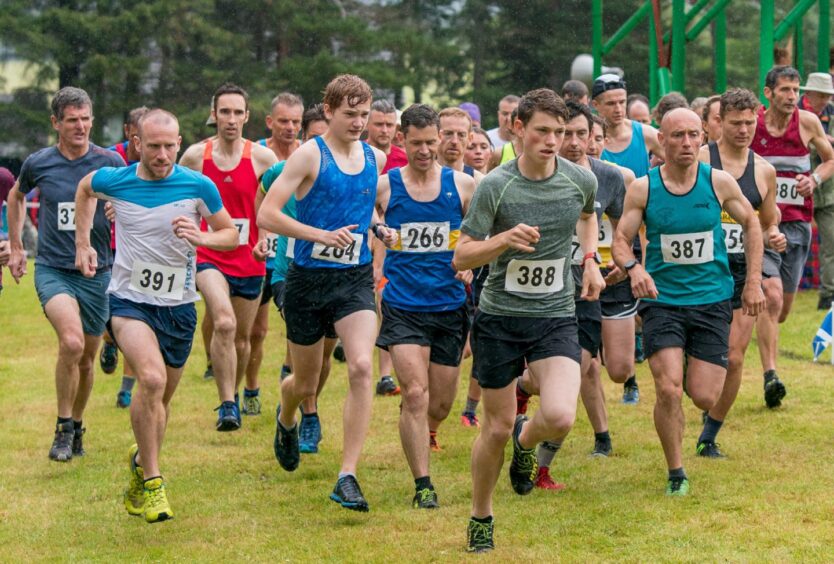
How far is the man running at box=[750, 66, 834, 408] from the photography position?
9.41 m

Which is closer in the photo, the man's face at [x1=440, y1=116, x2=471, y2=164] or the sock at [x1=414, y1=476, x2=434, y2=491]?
the sock at [x1=414, y1=476, x2=434, y2=491]

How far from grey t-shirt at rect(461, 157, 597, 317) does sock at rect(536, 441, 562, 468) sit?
1484 millimetres

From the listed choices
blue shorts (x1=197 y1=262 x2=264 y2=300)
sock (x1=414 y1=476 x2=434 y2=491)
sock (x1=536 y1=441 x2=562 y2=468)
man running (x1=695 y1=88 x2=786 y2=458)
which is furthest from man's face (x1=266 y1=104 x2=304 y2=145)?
sock (x1=414 y1=476 x2=434 y2=491)

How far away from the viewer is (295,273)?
7.34m

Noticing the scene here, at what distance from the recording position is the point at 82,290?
8727mm

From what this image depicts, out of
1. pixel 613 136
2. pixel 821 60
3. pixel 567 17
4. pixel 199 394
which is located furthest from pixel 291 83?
pixel 613 136

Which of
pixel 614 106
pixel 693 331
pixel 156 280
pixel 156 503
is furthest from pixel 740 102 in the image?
pixel 156 503

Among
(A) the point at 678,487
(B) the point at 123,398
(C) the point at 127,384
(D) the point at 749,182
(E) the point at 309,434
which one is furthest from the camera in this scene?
(C) the point at 127,384

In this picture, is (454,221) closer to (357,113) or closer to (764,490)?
(357,113)

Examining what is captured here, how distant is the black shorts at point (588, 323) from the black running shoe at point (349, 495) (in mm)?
1851

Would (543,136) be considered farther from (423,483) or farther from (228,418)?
(228,418)

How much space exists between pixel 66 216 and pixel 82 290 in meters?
0.52

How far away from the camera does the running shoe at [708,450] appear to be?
8047 millimetres

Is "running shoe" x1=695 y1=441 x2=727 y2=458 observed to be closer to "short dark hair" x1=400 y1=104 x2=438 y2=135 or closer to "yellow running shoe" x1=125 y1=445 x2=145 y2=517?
"short dark hair" x1=400 y1=104 x2=438 y2=135
